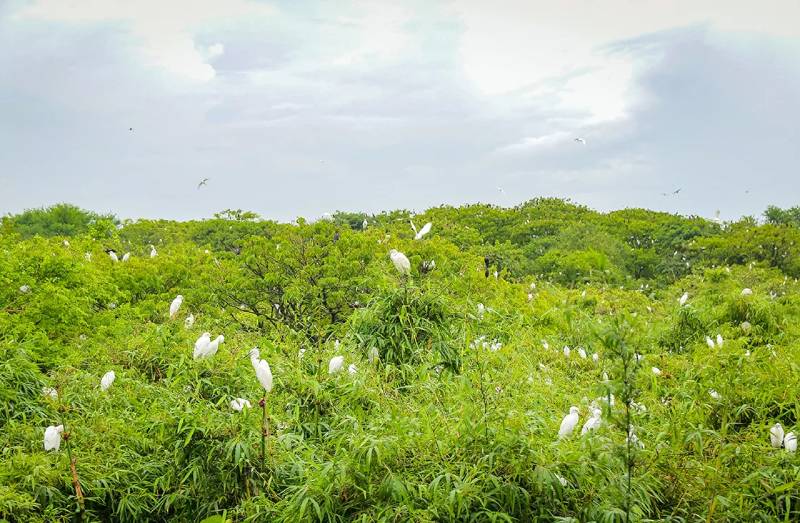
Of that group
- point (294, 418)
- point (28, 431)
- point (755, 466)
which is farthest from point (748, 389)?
point (28, 431)

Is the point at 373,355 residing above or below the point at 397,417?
below

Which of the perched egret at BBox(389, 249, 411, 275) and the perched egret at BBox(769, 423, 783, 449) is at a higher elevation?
the perched egret at BBox(389, 249, 411, 275)

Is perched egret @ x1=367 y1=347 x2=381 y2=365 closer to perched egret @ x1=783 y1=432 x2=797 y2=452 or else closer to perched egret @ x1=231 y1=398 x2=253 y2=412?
perched egret @ x1=231 y1=398 x2=253 y2=412

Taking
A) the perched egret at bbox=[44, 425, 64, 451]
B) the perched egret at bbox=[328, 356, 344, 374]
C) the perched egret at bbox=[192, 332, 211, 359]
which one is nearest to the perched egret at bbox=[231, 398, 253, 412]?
the perched egret at bbox=[192, 332, 211, 359]

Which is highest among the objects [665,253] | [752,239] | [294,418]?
[294,418]

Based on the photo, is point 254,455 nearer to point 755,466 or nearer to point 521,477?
point 521,477

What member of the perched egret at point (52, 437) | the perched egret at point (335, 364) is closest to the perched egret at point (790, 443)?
the perched egret at point (335, 364)

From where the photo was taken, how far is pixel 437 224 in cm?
2350

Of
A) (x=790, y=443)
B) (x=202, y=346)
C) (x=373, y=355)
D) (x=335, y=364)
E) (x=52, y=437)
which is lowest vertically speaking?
(x=373, y=355)

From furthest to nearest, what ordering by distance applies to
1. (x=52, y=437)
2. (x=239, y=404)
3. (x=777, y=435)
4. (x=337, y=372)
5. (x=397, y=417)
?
(x=337, y=372)
(x=52, y=437)
(x=239, y=404)
(x=397, y=417)
(x=777, y=435)

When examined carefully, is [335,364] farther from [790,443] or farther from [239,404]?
[790,443]

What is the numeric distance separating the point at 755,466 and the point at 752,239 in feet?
93.1

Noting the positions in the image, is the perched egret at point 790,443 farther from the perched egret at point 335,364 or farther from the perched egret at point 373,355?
the perched egret at point 373,355

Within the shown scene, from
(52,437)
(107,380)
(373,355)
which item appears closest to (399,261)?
(373,355)
